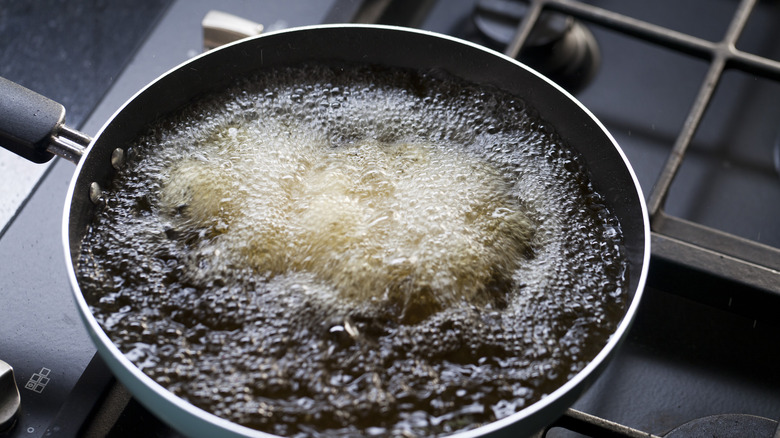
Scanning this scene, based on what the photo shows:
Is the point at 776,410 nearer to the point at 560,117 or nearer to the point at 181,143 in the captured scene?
the point at 560,117

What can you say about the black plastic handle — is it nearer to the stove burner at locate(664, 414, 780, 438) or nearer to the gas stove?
the gas stove

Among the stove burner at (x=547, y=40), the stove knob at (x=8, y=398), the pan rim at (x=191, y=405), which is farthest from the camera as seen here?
the stove burner at (x=547, y=40)

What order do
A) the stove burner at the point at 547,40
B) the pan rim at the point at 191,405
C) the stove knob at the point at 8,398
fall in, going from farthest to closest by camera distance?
the stove burner at the point at 547,40 < the stove knob at the point at 8,398 < the pan rim at the point at 191,405

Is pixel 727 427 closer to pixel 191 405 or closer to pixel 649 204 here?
pixel 649 204

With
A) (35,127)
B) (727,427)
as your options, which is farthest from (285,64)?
(727,427)

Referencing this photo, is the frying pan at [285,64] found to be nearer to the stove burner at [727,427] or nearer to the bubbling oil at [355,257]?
the bubbling oil at [355,257]

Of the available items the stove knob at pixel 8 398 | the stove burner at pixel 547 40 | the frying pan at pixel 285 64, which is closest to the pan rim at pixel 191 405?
the frying pan at pixel 285 64
